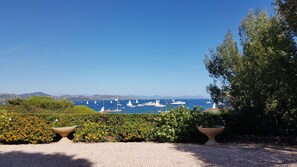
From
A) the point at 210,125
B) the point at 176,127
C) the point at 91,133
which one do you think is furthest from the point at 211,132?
the point at 91,133

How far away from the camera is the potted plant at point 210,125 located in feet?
28.5

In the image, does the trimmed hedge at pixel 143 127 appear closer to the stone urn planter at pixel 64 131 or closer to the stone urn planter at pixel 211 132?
the stone urn planter at pixel 64 131

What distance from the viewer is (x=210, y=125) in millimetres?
9188

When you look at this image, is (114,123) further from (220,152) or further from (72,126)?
(220,152)

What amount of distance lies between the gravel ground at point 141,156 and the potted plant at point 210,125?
103cm

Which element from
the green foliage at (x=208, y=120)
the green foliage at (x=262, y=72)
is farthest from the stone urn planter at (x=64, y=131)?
the green foliage at (x=262, y=72)

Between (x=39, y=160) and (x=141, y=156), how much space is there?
257 centimetres

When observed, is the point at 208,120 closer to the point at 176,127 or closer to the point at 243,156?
the point at 176,127

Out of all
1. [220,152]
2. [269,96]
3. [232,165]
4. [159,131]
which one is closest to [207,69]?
[269,96]

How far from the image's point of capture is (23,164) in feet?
20.0

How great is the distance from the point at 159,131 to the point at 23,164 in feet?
15.1

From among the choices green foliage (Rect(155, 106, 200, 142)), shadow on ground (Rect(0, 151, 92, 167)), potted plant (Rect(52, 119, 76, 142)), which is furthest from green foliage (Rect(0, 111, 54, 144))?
green foliage (Rect(155, 106, 200, 142))

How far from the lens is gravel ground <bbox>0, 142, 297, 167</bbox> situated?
605 cm

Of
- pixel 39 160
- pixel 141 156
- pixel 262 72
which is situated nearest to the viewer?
pixel 39 160
